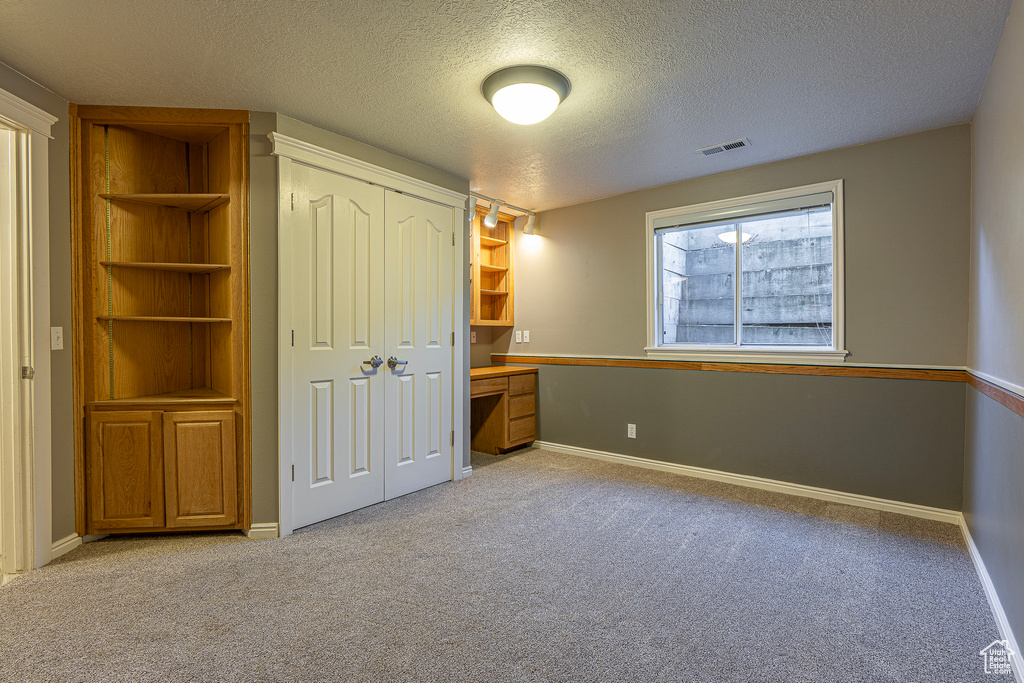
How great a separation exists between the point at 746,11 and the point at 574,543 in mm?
2631

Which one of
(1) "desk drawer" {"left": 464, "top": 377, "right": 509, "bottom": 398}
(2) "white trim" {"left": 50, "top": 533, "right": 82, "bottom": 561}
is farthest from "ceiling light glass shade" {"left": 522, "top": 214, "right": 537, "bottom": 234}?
(2) "white trim" {"left": 50, "top": 533, "right": 82, "bottom": 561}

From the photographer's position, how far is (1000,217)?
2.27 meters

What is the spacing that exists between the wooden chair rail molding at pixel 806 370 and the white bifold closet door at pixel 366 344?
146 cm

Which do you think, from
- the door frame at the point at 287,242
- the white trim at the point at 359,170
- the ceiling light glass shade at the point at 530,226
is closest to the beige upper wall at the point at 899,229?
the ceiling light glass shade at the point at 530,226

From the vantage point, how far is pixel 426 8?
6.63 feet

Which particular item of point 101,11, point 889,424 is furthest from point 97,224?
point 889,424

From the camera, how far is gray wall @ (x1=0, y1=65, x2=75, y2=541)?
104 inches

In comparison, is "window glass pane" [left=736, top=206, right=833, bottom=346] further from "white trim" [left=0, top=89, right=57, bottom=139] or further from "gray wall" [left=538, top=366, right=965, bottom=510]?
"white trim" [left=0, top=89, right=57, bottom=139]

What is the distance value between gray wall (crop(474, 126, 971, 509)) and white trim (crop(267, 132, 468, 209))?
1545mm

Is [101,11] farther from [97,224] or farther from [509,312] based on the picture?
[509,312]

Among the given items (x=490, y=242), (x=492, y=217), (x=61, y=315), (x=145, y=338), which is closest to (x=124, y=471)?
(x=145, y=338)

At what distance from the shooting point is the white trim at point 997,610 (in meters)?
1.74

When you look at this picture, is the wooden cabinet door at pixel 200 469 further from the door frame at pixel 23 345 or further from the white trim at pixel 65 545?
the door frame at pixel 23 345

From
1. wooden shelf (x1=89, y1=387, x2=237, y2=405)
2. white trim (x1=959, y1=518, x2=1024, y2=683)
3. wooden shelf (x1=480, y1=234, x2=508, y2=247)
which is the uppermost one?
wooden shelf (x1=480, y1=234, x2=508, y2=247)
